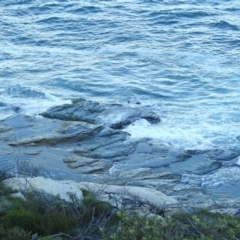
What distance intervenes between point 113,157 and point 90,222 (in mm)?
5842

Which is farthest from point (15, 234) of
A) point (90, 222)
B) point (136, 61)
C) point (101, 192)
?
point (136, 61)

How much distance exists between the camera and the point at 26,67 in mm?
19453

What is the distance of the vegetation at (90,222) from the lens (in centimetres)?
628

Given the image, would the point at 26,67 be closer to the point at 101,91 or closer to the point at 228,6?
the point at 101,91

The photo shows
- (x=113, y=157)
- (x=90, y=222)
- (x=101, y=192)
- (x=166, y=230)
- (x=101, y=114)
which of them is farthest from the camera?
(x=101, y=114)

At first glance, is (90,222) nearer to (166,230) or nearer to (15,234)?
(15,234)

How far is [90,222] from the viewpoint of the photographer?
7262mm

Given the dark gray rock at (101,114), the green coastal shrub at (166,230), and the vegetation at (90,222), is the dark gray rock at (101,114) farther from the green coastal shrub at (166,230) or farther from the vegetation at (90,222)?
the green coastal shrub at (166,230)

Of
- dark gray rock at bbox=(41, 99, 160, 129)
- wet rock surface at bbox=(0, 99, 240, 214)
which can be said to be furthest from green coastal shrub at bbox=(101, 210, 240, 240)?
dark gray rock at bbox=(41, 99, 160, 129)

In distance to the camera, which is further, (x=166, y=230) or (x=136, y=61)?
(x=136, y=61)

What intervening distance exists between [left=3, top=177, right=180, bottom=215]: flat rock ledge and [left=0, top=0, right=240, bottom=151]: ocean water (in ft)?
13.7

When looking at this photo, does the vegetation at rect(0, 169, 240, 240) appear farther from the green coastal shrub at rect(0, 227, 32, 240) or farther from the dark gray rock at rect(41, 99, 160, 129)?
the dark gray rock at rect(41, 99, 160, 129)

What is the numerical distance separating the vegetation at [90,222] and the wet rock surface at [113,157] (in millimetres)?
2762

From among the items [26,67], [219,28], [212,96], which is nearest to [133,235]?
[212,96]
